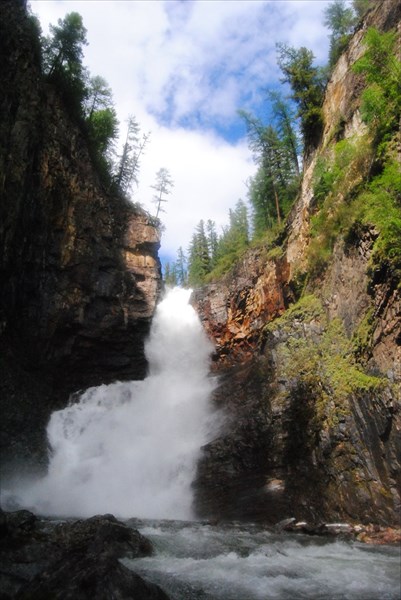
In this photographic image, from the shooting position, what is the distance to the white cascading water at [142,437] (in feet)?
51.5

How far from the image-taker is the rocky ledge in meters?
5.39

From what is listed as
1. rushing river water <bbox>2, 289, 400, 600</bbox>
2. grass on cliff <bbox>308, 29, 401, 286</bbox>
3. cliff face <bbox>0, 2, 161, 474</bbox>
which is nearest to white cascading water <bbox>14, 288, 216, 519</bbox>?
rushing river water <bbox>2, 289, 400, 600</bbox>

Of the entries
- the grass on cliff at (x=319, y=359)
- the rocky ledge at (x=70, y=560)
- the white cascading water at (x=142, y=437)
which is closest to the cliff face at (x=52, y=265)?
the white cascading water at (x=142, y=437)

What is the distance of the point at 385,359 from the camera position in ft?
38.1

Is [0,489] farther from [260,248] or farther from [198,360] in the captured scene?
[260,248]

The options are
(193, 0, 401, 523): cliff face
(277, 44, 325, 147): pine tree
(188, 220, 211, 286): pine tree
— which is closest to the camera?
(193, 0, 401, 523): cliff face

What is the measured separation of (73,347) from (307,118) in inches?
741

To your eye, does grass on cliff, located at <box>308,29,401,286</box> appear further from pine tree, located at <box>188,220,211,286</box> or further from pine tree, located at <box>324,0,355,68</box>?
pine tree, located at <box>188,220,211,286</box>

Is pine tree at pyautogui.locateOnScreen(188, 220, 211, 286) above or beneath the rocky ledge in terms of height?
above

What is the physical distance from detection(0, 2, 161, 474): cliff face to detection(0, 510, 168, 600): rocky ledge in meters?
9.78

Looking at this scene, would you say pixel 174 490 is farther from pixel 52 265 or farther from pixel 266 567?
pixel 52 265

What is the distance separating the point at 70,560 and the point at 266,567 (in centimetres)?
392

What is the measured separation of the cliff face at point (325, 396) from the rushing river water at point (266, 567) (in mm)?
1989

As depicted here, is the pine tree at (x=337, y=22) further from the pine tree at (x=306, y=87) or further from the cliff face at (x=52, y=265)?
the cliff face at (x=52, y=265)
